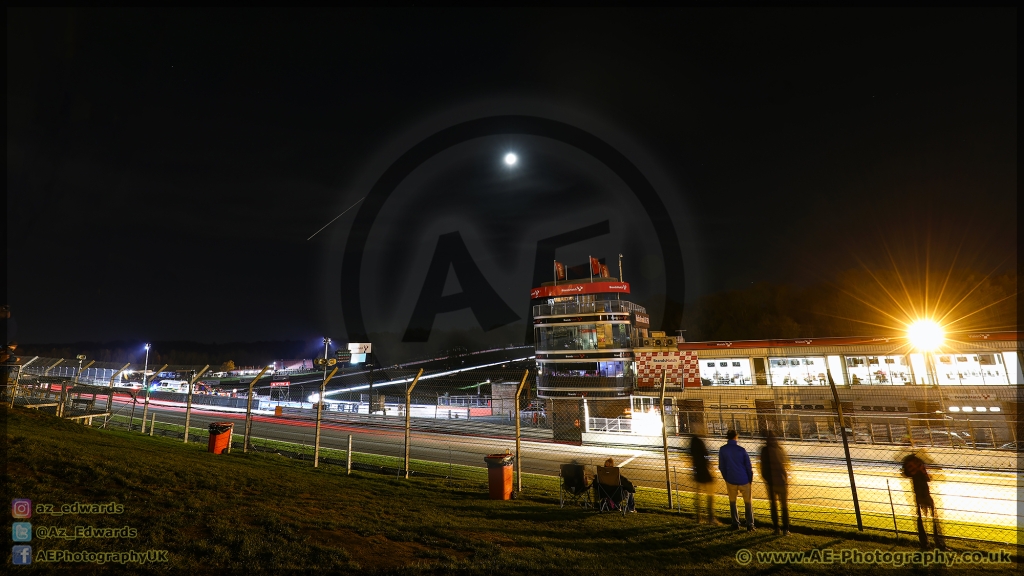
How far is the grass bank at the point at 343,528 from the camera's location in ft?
16.6

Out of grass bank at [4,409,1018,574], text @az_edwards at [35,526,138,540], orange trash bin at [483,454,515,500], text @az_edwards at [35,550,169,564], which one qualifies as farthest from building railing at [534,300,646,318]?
text @az_edwards at [35,550,169,564]

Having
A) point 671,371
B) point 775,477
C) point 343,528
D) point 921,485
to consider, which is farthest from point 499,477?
point 671,371

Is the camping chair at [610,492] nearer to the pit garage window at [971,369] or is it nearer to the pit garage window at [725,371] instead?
the pit garage window at [725,371]

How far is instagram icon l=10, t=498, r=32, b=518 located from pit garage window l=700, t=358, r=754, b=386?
101ft

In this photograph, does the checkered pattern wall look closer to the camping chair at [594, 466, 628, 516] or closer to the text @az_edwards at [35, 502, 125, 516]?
the camping chair at [594, 466, 628, 516]

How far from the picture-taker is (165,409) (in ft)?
117

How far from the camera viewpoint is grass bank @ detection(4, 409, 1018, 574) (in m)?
5.06

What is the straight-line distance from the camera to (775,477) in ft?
23.4

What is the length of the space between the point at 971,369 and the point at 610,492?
31422 millimetres

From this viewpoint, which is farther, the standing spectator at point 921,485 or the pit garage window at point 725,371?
the pit garage window at point 725,371

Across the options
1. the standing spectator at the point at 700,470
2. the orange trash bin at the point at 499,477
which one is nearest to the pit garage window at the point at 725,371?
the standing spectator at the point at 700,470

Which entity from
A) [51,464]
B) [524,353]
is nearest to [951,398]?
[51,464]

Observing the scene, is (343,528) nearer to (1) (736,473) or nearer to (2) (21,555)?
(2) (21,555)

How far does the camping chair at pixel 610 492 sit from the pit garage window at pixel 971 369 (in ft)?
98.7
